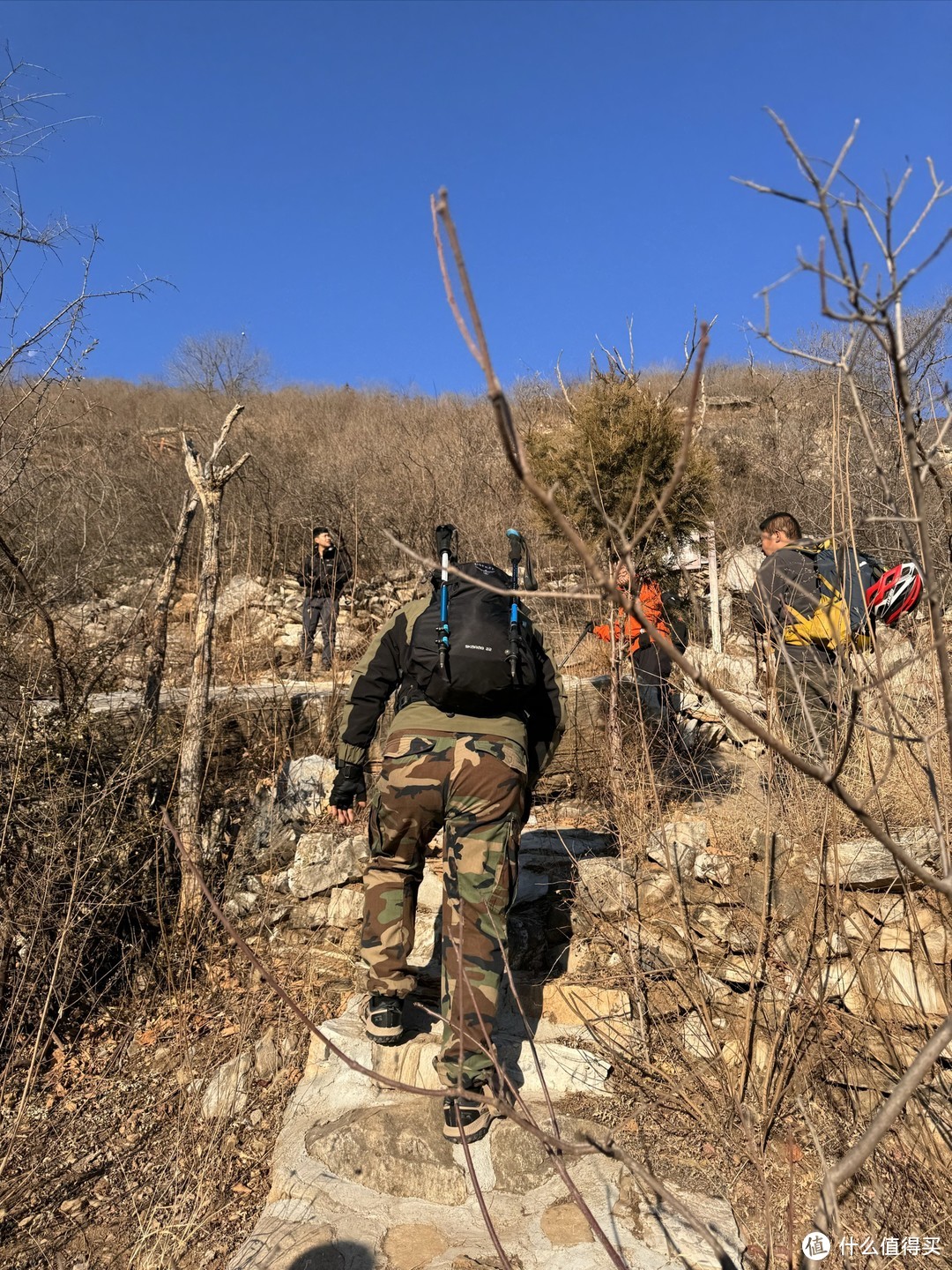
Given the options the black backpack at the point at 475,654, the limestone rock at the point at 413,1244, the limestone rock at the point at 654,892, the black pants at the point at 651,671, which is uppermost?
the black backpack at the point at 475,654

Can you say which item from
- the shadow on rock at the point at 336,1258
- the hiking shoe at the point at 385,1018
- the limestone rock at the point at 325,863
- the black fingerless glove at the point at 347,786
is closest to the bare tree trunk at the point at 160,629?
the limestone rock at the point at 325,863

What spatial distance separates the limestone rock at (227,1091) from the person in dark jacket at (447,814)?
702 millimetres

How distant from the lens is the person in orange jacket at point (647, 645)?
14.6 feet

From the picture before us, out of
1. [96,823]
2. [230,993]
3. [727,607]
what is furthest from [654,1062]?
[727,607]

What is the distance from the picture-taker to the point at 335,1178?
2703mm

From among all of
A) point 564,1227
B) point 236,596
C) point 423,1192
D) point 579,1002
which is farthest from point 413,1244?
point 236,596

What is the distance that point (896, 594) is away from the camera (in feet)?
11.7

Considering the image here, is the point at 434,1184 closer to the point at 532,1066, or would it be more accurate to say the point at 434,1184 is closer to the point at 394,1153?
the point at 394,1153

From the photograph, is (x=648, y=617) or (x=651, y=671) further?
(x=651, y=671)

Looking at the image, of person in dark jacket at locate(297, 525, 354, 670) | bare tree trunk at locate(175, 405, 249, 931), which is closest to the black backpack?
bare tree trunk at locate(175, 405, 249, 931)

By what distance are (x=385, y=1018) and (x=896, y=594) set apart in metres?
2.90

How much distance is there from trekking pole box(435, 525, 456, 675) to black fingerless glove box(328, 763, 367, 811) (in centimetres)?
69

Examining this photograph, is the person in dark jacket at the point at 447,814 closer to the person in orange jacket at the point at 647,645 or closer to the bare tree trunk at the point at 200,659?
the person in orange jacket at the point at 647,645

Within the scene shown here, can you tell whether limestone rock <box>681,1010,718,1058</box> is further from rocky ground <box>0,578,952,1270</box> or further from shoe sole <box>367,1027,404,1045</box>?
shoe sole <box>367,1027,404,1045</box>
